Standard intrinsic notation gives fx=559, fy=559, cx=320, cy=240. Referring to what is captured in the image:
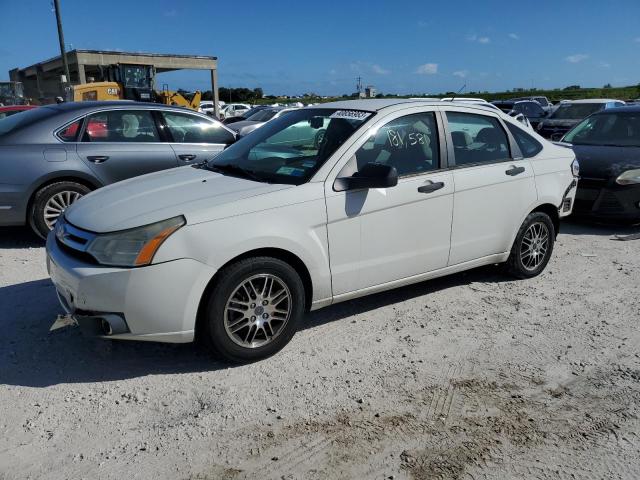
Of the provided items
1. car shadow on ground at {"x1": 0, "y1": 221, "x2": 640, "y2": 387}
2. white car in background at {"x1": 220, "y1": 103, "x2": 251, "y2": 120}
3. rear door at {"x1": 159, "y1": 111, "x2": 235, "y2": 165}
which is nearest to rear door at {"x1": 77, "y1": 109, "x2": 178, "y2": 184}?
rear door at {"x1": 159, "y1": 111, "x2": 235, "y2": 165}

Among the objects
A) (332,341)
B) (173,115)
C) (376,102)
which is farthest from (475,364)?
(173,115)

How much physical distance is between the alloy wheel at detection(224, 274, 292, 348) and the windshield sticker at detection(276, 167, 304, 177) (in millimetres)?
764

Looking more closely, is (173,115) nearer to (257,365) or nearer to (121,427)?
(257,365)

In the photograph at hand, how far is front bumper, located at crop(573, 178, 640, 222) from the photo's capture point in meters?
7.04

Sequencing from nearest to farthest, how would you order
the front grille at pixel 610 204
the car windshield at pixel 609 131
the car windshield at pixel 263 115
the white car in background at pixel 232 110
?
the front grille at pixel 610 204
the car windshield at pixel 609 131
the car windshield at pixel 263 115
the white car in background at pixel 232 110

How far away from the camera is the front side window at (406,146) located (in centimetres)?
412

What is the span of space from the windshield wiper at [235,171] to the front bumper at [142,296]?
3.05 feet

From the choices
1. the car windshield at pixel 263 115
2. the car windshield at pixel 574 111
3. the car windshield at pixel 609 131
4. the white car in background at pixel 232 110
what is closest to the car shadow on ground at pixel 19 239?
the car windshield at pixel 609 131

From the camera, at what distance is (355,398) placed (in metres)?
3.31

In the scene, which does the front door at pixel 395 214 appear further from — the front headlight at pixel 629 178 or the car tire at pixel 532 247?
the front headlight at pixel 629 178

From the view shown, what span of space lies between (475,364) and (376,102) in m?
2.22

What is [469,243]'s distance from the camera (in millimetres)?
4668

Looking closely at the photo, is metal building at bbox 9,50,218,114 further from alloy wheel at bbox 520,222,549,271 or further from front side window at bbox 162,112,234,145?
alloy wheel at bbox 520,222,549,271

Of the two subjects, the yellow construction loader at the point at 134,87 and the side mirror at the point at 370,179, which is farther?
the yellow construction loader at the point at 134,87
